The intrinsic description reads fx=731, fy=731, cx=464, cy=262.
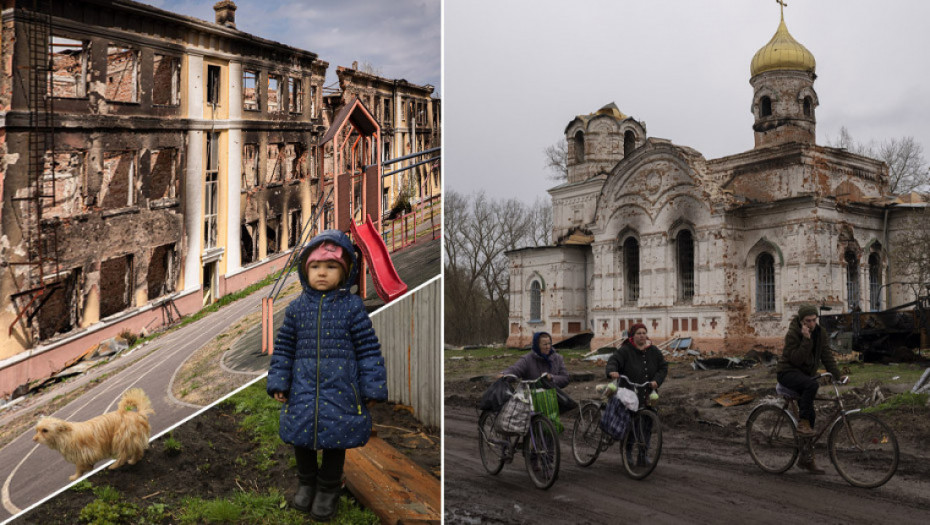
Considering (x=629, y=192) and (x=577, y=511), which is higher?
(x=629, y=192)

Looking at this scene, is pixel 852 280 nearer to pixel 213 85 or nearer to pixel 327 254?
pixel 327 254

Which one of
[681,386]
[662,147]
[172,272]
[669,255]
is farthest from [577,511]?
[662,147]

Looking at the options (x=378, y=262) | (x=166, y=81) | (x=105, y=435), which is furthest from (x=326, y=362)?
(x=166, y=81)

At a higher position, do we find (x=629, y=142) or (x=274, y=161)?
(x=629, y=142)

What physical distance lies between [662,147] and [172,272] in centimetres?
501

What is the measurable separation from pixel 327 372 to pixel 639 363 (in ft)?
7.42

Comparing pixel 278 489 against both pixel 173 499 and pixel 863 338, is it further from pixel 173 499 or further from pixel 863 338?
pixel 863 338

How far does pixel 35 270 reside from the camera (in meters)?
2.77

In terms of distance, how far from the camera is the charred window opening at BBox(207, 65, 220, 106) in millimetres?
3098

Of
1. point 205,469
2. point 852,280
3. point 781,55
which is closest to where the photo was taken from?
point 205,469

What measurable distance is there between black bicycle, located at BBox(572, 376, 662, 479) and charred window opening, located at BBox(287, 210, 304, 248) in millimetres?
2113

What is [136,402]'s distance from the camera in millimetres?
3012

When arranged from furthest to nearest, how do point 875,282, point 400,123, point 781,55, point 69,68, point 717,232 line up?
point 717,232
point 781,55
point 875,282
point 400,123
point 69,68

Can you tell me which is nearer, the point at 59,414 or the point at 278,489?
the point at 59,414
